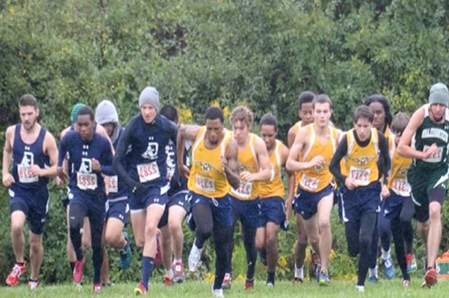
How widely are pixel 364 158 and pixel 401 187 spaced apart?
72.1 inches

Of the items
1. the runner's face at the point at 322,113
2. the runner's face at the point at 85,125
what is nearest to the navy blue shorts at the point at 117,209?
the runner's face at the point at 85,125

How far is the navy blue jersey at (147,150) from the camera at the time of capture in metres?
15.9

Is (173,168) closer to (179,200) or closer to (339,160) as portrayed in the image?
(179,200)

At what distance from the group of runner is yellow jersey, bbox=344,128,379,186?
1 centimetres

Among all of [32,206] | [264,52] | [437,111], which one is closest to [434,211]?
[437,111]

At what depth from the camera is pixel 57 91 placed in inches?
976

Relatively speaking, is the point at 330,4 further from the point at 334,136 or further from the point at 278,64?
the point at 334,136

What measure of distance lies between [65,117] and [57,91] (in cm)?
57

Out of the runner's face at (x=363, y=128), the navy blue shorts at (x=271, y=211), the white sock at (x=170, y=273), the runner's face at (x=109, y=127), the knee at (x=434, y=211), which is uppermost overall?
the runner's face at (x=109, y=127)

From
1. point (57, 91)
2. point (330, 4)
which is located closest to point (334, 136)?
point (57, 91)

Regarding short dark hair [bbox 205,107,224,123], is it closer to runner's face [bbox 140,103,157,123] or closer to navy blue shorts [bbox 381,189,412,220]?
runner's face [bbox 140,103,157,123]

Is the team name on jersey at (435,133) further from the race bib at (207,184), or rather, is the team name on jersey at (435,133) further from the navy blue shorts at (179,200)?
the navy blue shorts at (179,200)

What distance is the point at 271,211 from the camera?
17.6 metres

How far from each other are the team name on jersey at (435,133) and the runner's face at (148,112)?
11.3 feet
